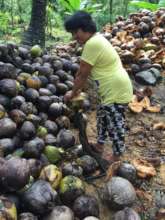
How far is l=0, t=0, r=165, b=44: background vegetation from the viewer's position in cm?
1158

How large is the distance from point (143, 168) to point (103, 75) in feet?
4.12

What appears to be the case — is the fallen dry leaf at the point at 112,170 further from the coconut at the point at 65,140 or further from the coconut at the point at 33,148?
the coconut at the point at 33,148

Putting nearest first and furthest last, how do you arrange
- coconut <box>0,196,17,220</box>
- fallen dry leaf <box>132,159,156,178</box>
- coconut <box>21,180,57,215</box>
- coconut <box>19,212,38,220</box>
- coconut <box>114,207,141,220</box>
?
coconut <box>0,196,17,220</box>
coconut <box>19,212,38,220</box>
coconut <box>21,180,57,215</box>
coconut <box>114,207,141,220</box>
fallen dry leaf <box>132,159,156,178</box>

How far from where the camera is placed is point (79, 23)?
4062 mm

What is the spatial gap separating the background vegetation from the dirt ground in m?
5.25

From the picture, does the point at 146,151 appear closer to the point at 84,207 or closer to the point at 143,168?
the point at 143,168

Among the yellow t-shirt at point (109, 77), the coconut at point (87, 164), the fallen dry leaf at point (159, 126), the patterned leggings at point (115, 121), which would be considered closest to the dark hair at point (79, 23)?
the yellow t-shirt at point (109, 77)

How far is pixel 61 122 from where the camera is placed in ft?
16.4

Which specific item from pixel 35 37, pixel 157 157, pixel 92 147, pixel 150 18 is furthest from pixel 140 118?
pixel 150 18

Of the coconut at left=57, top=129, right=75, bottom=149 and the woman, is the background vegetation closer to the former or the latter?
the coconut at left=57, top=129, right=75, bottom=149

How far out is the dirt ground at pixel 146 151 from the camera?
13.9ft

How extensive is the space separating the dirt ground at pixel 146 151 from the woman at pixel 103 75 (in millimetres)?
492

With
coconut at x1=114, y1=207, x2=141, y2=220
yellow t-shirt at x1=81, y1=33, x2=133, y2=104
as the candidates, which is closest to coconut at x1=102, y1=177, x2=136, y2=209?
coconut at x1=114, y1=207, x2=141, y2=220

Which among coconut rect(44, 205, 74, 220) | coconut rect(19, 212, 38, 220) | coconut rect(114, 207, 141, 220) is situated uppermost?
coconut rect(19, 212, 38, 220)
